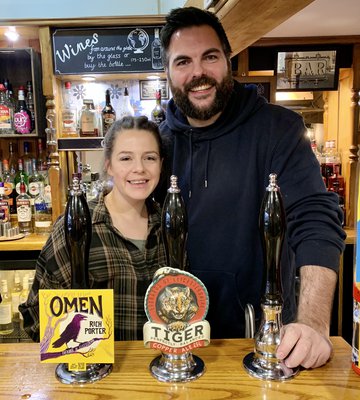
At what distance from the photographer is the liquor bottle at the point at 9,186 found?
2961 millimetres

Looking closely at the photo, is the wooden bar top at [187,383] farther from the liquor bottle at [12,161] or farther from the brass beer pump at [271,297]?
the liquor bottle at [12,161]

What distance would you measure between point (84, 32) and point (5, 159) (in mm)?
1036

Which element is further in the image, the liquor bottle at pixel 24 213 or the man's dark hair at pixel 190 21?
the liquor bottle at pixel 24 213

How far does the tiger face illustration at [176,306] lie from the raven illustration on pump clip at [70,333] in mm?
161

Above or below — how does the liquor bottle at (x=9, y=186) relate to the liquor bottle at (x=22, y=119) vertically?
below

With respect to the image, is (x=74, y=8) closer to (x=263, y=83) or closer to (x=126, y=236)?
(x=263, y=83)

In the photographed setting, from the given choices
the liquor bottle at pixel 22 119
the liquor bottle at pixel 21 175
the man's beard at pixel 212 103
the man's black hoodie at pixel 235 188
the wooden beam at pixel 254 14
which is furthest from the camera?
the liquor bottle at pixel 21 175

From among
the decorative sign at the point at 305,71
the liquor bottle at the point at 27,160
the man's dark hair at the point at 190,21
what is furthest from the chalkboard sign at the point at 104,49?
the man's dark hair at the point at 190,21

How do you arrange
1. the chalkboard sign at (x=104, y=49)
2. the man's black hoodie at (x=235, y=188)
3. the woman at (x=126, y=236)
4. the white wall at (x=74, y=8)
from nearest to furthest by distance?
1. the woman at (x=126, y=236)
2. the man's black hoodie at (x=235, y=188)
3. the chalkboard sign at (x=104, y=49)
4. the white wall at (x=74, y=8)

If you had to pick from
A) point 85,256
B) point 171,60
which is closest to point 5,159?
point 171,60

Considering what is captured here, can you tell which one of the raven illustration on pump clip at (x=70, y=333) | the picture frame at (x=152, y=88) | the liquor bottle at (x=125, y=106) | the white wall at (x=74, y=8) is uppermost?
the white wall at (x=74, y=8)

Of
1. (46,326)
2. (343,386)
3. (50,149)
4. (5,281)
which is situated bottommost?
(5,281)

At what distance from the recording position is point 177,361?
0.86 meters

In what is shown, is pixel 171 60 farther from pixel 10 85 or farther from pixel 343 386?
pixel 10 85
